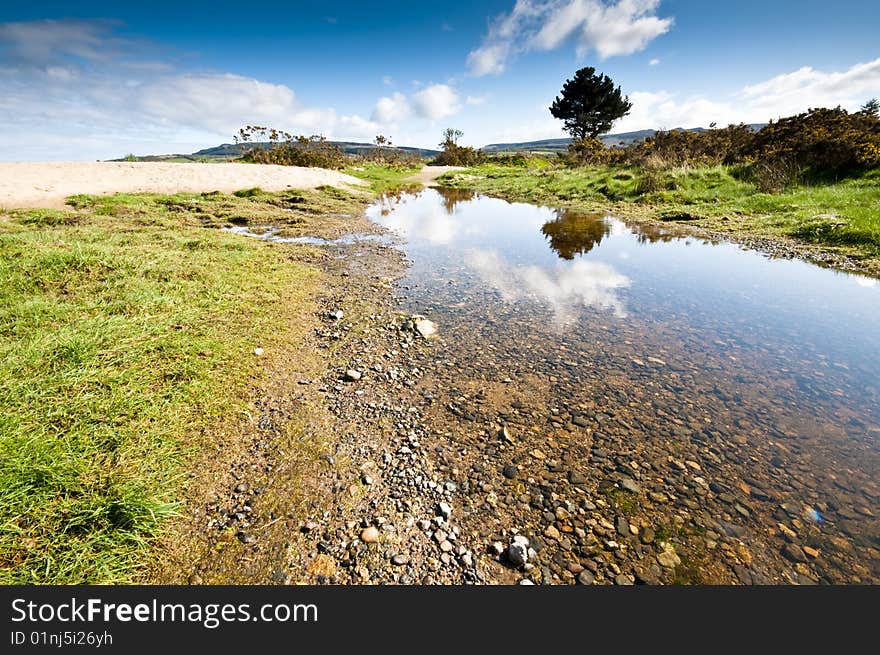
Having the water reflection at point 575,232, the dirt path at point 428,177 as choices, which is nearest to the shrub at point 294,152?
the dirt path at point 428,177

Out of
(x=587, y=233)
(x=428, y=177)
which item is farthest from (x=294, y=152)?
(x=587, y=233)

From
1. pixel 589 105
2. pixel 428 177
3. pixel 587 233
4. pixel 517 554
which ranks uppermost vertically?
pixel 589 105

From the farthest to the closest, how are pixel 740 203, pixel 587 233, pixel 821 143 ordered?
pixel 821 143 < pixel 740 203 < pixel 587 233

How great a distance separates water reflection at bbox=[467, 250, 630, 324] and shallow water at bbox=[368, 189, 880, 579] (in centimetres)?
6

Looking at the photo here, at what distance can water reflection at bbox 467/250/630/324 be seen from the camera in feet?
27.9

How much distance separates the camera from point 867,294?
28.3ft

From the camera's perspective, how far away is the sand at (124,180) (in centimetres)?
1877

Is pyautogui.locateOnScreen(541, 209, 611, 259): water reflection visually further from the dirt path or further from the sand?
the dirt path

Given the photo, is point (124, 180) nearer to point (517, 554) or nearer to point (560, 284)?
point (560, 284)

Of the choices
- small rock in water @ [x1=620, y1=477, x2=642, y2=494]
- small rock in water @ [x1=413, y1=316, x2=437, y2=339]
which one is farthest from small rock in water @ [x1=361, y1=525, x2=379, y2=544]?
small rock in water @ [x1=413, y1=316, x2=437, y2=339]

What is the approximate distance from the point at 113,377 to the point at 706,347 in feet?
29.7

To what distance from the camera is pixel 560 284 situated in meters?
9.89

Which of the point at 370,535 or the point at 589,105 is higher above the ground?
the point at 589,105

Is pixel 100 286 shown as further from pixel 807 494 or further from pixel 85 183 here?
pixel 85 183
